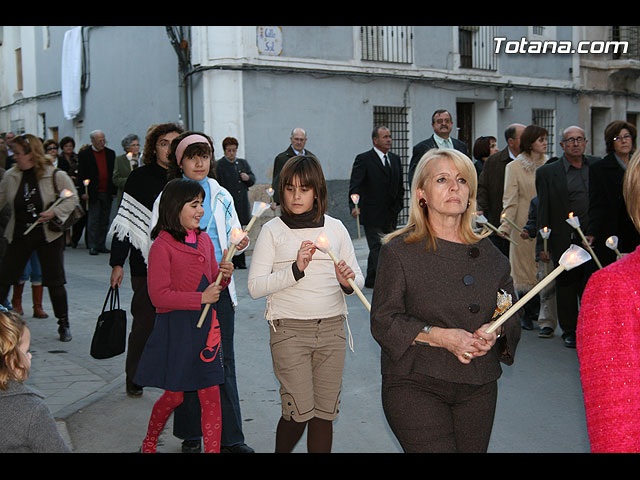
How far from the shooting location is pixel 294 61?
17.5m

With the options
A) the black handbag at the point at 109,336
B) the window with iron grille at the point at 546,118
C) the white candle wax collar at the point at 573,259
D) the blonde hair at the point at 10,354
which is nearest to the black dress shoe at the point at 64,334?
the black handbag at the point at 109,336

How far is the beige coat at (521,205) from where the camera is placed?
854 cm

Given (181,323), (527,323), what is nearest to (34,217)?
(181,323)

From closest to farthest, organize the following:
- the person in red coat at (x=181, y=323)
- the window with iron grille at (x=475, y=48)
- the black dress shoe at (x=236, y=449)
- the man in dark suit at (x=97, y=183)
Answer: the person in red coat at (x=181, y=323) < the black dress shoe at (x=236, y=449) < the man in dark suit at (x=97, y=183) < the window with iron grille at (x=475, y=48)

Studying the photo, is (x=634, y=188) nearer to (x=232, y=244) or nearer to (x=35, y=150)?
(x=232, y=244)

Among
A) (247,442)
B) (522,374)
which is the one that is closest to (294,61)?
(522,374)

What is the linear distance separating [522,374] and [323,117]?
39.7 feet

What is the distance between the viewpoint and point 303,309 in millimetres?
4152

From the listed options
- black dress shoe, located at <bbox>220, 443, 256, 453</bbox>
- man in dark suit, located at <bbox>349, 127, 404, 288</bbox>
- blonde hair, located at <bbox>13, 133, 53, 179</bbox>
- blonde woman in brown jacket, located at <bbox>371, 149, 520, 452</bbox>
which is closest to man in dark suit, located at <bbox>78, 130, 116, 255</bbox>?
man in dark suit, located at <bbox>349, 127, 404, 288</bbox>

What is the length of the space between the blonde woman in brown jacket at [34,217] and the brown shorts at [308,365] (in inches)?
183

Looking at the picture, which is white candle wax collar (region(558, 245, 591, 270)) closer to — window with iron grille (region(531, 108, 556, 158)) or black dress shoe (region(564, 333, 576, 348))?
black dress shoe (region(564, 333, 576, 348))

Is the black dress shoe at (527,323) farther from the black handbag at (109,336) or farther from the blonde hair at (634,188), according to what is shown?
the blonde hair at (634,188)

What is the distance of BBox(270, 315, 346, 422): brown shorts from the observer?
13.4 feet

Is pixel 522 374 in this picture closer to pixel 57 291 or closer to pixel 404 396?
pixel 404 396
